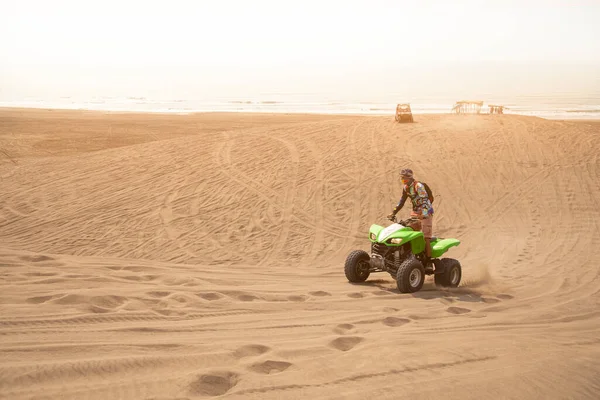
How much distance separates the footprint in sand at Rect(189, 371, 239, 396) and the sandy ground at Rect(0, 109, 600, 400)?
20 millimetres

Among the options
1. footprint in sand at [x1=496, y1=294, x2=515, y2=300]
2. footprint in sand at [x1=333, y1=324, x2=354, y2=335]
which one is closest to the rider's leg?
footprint in sand at [x1=496, y1=294, x2=515, y2=300]

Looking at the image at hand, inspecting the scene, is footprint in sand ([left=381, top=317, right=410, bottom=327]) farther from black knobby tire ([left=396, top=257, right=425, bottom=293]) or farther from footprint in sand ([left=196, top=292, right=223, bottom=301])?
footprint in sand ([left=196, top=292, right=223, bottom=301])

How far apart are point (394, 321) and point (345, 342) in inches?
50.9

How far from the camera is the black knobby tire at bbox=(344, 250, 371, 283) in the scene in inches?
353

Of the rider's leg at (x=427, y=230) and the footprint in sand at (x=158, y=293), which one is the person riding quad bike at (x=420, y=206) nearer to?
the rider's leg at (x=427, y=230)

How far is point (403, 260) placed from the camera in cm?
855

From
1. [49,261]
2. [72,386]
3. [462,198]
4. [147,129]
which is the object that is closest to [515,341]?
[72,386]

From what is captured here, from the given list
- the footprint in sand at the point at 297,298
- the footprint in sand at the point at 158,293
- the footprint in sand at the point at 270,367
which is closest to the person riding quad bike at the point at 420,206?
the footprint in sand at the point at 297,298

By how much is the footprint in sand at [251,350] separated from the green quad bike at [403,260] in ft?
11.4

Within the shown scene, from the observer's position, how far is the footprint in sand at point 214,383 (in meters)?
4.17

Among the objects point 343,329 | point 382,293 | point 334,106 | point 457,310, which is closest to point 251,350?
point 343,329

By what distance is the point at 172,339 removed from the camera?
5273 mm

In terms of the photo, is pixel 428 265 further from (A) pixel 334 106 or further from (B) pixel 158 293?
(A) pixel 334 106

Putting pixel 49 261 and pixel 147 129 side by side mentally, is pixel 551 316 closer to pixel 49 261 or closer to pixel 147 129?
pixel 49 261
